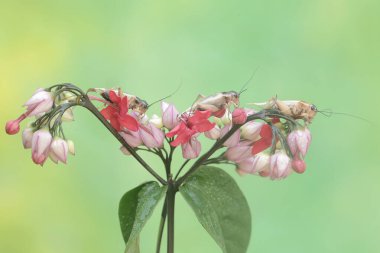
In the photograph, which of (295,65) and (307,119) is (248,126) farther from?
(295,65)

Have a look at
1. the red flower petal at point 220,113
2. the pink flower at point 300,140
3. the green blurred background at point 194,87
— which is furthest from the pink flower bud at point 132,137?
the green blurred background at point 194,87

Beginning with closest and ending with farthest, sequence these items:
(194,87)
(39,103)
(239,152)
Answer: (39,103) < (239,152) < (194,87)

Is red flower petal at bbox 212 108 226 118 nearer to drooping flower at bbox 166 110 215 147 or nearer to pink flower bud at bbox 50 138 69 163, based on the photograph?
drooping flower at bbox 166 110 215 147

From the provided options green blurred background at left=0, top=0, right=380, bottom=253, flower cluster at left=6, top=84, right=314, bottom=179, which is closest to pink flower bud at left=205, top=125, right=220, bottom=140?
flower cluster at left=6, top=84, right=314, bottom=179

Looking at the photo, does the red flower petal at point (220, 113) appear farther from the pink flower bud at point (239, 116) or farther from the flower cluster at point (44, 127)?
the flower cluster at point (44, 127)

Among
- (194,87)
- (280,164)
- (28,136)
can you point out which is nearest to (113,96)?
(28,136)

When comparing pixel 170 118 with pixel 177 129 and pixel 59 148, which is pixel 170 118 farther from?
pixel 59 148

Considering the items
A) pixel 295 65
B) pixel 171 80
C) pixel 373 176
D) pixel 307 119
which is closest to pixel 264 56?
pixel 295 65

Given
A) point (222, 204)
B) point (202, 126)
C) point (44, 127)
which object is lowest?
point (222, 204)

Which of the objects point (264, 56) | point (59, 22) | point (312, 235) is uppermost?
point (59, 22)
